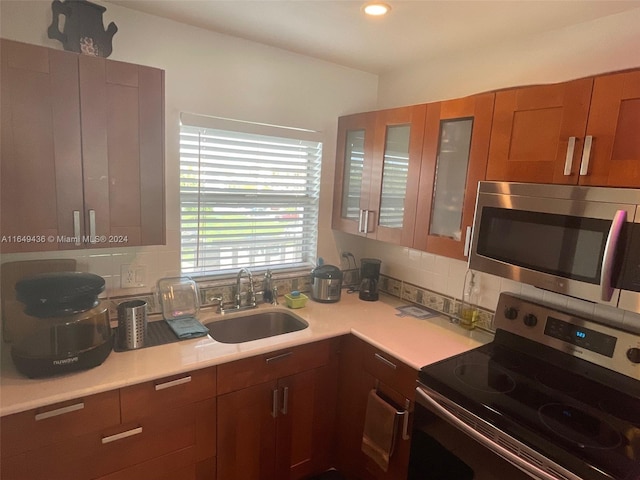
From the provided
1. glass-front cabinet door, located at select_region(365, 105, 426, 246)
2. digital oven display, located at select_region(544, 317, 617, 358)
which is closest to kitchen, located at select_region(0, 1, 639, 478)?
digital oven display, located at select_region(544, 317, 617, 358)

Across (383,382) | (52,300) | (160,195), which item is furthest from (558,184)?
→ (52,300)

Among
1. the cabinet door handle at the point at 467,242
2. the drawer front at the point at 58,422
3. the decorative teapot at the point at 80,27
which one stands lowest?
the drawer front at the point at 58,422

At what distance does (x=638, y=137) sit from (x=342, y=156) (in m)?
1.56

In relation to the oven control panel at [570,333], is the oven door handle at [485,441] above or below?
below

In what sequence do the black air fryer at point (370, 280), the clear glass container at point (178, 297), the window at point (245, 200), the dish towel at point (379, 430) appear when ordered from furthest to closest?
the black air fryer at point (370, 280) → the window at point (245, 200) → the clear glass container at point (178, 297) → the dish towel at point (379, 430)

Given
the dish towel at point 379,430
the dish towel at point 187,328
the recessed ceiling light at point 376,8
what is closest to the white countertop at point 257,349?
the dish towel at point 187,328

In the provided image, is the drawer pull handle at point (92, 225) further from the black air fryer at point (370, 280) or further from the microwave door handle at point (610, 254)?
the microwave door handle at point (610, 254)

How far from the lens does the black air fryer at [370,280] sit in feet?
8.14

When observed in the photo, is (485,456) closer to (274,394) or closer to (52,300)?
(274,394)

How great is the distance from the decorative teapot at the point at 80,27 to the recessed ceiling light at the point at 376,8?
108 cm

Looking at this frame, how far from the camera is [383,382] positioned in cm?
186

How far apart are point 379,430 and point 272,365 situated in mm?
583

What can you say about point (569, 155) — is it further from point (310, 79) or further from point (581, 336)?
point (310, 79)

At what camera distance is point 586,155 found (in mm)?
1368
